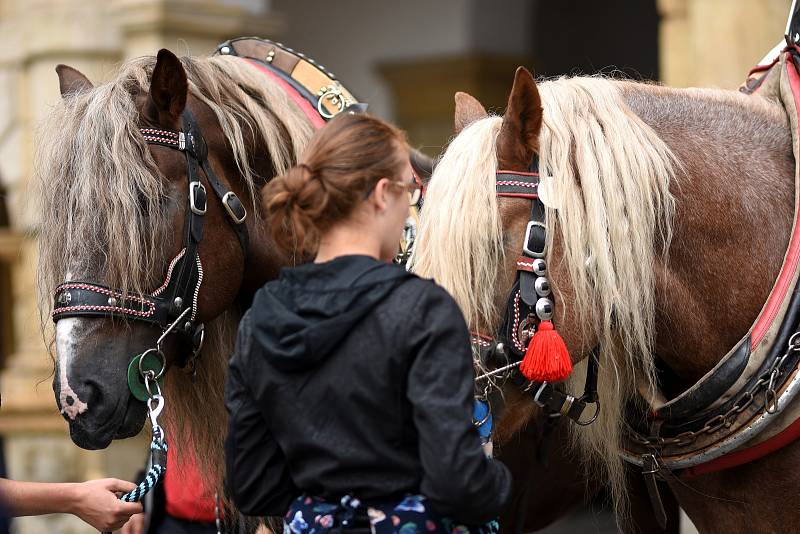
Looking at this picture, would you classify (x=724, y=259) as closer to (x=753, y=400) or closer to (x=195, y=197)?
(x=753, y=400)

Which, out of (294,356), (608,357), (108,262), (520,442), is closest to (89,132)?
(108,262)

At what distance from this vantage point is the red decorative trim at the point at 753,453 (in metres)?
1.69

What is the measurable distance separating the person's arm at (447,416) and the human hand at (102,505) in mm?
616

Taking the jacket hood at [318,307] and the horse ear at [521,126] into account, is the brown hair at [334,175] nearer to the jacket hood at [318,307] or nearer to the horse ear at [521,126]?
the jacket hood at [318,307]

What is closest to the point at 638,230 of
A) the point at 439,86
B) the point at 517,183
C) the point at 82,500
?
the point at 517,183

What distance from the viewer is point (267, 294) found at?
137 cm

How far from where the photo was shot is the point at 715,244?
171cm

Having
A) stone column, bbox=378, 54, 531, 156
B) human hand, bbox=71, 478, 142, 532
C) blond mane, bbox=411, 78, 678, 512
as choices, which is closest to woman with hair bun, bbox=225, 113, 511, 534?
blond mane, bbox=411, 78, 678, 512

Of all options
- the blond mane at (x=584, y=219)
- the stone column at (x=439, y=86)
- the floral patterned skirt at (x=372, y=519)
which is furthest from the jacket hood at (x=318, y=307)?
the stone column at (x=439, y=86)

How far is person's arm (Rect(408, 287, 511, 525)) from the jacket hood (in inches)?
2.5

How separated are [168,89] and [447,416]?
89 cm

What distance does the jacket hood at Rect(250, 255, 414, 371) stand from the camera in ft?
4.24

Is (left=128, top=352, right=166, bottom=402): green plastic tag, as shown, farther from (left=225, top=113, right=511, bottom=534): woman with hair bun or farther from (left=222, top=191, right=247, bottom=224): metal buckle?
(left=225, top=113, right=511, bottom=534): woman with hair bun

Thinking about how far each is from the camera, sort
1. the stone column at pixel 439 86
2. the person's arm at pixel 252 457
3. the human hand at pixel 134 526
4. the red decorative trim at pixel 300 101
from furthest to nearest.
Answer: the stone column at pixel 439 86 → the red decorative trim at pixel 300 101 → the human hand at pixel 134 526 → the person's arm at pixel 252 457
